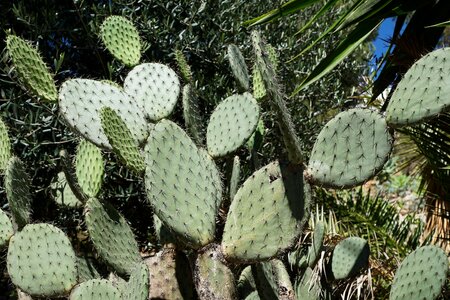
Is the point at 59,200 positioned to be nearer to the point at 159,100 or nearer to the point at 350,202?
the point at 159,100

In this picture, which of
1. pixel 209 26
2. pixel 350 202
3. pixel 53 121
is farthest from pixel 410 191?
pixel 53 121

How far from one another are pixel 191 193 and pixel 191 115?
70cm

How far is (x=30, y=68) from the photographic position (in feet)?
9.73

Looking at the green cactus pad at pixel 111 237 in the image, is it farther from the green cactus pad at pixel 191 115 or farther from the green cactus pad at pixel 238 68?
the green cactus pad at pixel 238 68

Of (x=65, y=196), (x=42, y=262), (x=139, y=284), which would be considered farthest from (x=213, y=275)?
(x=65, y=196)

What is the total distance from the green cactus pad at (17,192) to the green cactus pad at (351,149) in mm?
1218

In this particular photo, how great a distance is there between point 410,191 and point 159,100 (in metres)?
5.46

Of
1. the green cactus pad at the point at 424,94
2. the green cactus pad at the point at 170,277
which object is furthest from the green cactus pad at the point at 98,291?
the green cactus pad at the point at 424,94

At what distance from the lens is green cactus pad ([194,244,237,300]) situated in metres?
2.56

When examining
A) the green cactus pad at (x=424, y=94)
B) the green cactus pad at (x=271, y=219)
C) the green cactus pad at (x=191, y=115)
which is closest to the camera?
the green cactus pad at (x=424, y=94)

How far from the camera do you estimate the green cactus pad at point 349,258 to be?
127 inches

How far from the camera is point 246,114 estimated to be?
3.12m

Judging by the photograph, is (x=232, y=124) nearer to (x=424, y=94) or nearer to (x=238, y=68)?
(x=238, y=68)

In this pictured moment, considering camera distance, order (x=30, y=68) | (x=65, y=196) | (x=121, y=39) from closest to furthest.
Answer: (x=30, y=68) < (x=121, y=39) < (x=65, y=196)
